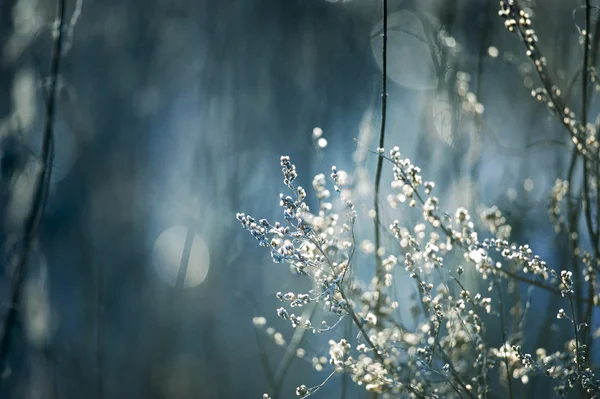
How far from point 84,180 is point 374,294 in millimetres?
3984

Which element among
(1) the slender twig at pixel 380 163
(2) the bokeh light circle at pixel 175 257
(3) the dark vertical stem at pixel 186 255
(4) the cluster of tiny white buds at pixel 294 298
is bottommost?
(4) the cluster of tiny white buds at pixel 294 298

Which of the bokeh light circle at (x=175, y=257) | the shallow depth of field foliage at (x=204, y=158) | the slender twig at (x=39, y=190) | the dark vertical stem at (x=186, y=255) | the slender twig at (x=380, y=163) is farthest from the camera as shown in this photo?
the bokeh light circle at (x=175, y=257)

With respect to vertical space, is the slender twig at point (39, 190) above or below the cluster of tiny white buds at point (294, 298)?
above

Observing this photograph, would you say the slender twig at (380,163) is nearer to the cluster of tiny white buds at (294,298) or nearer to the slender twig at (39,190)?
the cluster of tiny white buds at (294,298)

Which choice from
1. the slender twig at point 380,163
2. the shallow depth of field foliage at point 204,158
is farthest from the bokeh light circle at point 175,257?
the slender twig at point 380,163

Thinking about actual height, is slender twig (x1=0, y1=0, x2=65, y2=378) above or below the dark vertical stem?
below

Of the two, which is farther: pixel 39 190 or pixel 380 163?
pixel 39 190

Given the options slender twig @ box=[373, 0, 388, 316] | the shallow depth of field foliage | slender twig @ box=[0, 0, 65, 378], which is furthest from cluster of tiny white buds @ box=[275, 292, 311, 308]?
the shallow depth of field foliage

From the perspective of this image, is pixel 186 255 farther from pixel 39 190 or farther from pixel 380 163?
pixel 380 163

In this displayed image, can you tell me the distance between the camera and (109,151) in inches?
187

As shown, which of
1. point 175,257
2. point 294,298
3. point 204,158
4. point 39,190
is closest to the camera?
point 294,298

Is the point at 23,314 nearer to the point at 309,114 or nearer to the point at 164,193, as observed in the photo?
the point at 164,193

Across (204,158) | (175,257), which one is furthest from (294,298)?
(175,257)

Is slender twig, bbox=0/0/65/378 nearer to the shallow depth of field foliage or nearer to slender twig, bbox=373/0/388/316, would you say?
slender twig, bbox=373/0/388/316
